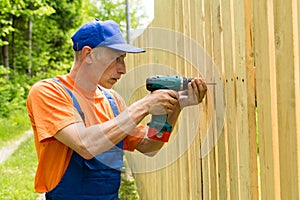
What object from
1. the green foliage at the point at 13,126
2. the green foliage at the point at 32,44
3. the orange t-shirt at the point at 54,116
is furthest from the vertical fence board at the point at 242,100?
the green foliage at the point at 13,126

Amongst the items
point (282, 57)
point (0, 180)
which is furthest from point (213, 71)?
point (0, 180)

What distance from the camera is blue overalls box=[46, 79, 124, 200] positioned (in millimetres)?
2652

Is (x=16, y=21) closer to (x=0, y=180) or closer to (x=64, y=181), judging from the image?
(x=0, y=180)

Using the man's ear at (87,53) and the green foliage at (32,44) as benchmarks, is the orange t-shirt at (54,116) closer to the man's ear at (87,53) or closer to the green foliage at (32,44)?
the man's ear at (87,53)

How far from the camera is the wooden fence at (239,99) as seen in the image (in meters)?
1.57

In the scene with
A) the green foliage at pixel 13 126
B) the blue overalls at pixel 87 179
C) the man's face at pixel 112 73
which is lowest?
the green foliage at pixel 13 126

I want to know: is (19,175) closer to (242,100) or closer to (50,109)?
(50,109)

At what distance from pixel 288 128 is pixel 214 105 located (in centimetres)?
94

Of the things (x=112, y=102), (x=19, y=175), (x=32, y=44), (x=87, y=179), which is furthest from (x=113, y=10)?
(x=87, y=179)

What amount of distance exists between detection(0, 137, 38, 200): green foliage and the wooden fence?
15.0 feet

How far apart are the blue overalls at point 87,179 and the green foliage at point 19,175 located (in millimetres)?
5022

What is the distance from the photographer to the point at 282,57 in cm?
158

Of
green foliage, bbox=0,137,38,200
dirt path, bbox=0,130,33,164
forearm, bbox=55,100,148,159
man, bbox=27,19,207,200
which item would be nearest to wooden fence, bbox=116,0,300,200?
man, bbox=27,19,207,200

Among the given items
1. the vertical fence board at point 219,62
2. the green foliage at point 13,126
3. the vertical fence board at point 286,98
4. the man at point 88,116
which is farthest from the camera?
the green foliage at point 13,126
